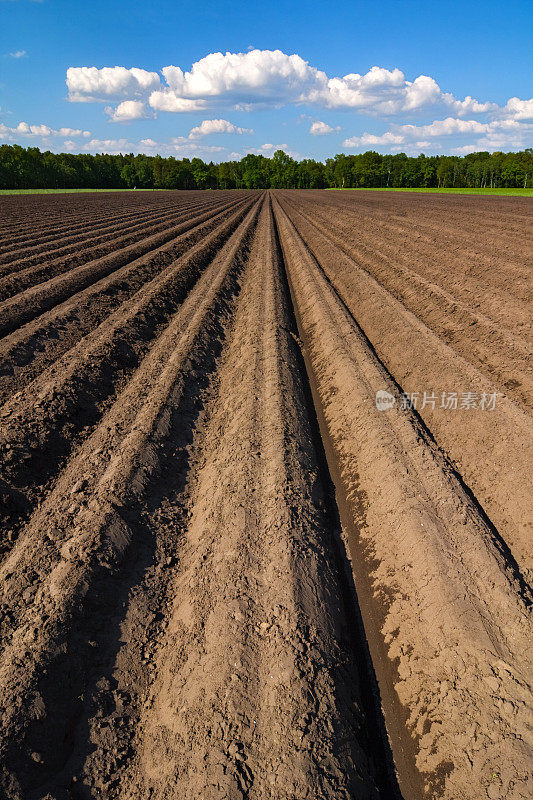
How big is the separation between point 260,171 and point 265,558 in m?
134

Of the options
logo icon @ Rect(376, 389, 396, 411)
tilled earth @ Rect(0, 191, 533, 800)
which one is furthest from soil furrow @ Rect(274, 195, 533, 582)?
logo icon @ Rect(376, 389, 396, 411)

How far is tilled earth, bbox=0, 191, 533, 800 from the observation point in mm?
2791

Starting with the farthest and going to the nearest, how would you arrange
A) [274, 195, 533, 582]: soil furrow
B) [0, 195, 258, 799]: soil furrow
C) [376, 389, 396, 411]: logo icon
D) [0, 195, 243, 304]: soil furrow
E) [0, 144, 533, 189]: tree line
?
[0, 144, 533, 189]: tree line
[0, 195, 243, 304]: soil furrow
[376, 389, 396, 411]: logo icon
[274, 195, 533, 582]: soil furrow
[0, 195, 258, 799]: soil furrow

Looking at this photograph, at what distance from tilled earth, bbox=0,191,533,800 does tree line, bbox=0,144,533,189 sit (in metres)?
76.7

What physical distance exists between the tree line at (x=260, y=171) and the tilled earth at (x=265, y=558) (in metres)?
76.7

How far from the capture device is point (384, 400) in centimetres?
670

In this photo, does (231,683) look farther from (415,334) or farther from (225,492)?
(415,334)

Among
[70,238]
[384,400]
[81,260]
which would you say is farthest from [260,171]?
[384,400]

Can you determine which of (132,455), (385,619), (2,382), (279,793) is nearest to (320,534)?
(385,619)

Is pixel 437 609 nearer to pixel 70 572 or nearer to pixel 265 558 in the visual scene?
pixel 265 558

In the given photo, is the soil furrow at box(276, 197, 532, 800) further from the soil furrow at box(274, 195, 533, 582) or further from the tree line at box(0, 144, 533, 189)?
the tree line at box(0, 144, 533, 189)

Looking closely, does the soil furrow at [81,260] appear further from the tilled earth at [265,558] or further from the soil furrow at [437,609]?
the soil furrow at [437,609]

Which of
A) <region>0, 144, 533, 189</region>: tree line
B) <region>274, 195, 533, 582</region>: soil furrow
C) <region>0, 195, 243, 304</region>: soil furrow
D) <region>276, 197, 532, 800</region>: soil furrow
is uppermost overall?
<region>0, 144, 533, 189</region>: tree line

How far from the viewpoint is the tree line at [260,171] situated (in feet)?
236
